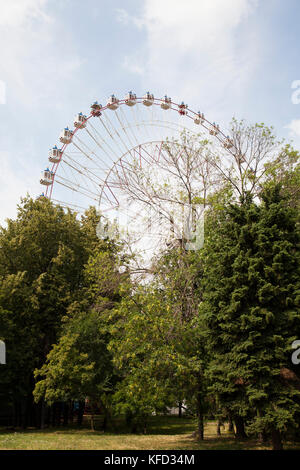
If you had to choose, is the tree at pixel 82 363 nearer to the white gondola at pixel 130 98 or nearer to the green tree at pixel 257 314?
the green tree at pixel 257 314

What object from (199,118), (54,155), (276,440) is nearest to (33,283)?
(54,155)

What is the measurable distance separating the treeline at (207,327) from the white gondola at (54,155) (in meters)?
5.75

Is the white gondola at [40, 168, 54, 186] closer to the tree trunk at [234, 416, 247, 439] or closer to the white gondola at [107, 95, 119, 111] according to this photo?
the white gondola at [107, 95, 119, 111]

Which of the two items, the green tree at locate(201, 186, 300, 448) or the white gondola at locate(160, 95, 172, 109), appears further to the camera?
the white gondola at locate(160, 95, 172, 109)

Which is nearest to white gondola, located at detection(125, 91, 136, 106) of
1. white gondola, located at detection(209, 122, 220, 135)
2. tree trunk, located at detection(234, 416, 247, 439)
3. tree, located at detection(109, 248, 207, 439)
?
white gondola, located at detection(209, 122, 220, 135)

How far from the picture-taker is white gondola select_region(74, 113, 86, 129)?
26719 millimetres

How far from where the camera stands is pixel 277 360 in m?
10.6

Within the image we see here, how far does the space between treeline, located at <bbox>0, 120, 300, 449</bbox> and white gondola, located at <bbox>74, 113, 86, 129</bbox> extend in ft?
28.0

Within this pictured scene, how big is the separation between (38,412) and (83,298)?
876cm

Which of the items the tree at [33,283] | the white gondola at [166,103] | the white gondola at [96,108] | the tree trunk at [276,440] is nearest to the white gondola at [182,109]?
the white gondola at [166,103]

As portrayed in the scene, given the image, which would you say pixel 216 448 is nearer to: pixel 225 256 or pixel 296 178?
pixel 225 256
